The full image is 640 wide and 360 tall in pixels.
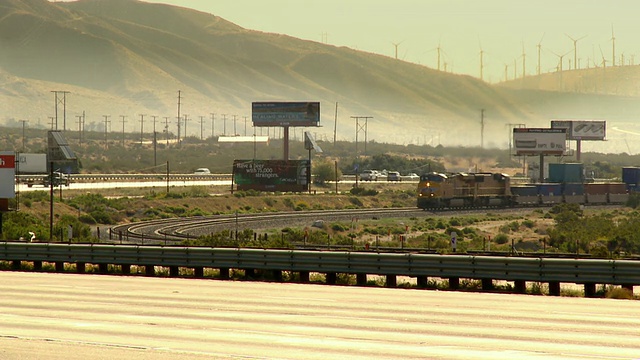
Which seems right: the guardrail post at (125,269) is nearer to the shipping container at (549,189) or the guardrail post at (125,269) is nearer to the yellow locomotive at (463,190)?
the yellow locomotive at (463,190)

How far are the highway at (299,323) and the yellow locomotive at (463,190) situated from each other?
6731 cm

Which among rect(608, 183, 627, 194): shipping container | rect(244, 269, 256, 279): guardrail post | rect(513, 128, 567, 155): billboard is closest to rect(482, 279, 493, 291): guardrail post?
rect(244, 269, 256, 279): guardrail post

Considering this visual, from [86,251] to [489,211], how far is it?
2687 inches

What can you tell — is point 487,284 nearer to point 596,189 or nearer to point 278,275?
point 278,275

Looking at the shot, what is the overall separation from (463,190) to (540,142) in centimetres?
3044

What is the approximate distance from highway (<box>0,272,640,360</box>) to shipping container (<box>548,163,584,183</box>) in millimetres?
91221

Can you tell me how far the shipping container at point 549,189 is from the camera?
11043 cm

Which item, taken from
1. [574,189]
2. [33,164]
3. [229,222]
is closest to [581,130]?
[574,189]

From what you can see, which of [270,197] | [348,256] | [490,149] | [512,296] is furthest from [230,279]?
[490,149]

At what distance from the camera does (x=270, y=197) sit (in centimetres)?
10581

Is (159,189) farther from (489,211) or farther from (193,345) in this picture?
(193,345)

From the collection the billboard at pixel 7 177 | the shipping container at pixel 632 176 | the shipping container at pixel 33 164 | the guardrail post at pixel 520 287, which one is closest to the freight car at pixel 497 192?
the shipping container at pixel 632 176

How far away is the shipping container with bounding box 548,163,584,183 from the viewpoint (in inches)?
4658

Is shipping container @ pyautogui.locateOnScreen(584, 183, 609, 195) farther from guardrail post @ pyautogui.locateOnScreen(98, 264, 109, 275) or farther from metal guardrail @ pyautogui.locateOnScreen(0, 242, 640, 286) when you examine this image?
metal guardrail @ pyautogui.locateOnScreen(0, 242, 640, 286)
